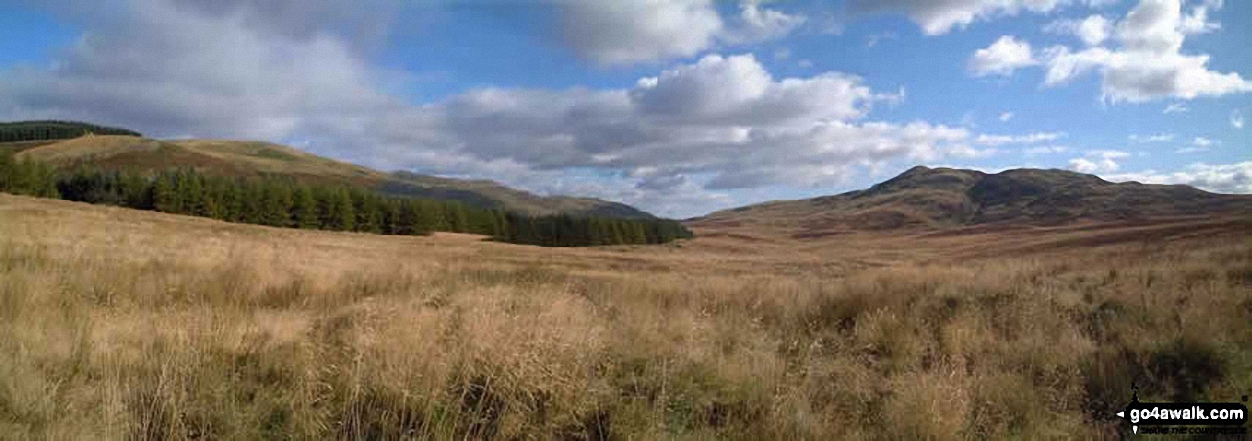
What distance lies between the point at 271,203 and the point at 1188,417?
9927cm

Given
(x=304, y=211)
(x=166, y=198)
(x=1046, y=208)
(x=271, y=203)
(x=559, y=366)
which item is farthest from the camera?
(x=1046, y=208)

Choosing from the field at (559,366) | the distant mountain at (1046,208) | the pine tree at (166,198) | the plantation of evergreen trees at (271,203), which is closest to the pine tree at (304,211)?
the plantation of evergreen trees at (271,203)

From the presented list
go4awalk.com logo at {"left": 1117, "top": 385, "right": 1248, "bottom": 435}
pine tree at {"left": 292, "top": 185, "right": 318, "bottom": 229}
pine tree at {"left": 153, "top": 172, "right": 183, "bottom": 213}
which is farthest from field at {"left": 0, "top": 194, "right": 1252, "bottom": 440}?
pine tree at {"left": 153, "top": 172, "right": 183, "bottom": 213}

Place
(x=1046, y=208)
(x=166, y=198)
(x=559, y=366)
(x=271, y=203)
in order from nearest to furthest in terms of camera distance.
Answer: (x=559, y=366), (x=166, y=198), (x=271, y=203), (x=1046, y=208)

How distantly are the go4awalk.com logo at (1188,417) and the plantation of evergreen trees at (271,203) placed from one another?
307ft

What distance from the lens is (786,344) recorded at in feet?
21.9

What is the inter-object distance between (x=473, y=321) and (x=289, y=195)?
96.9m

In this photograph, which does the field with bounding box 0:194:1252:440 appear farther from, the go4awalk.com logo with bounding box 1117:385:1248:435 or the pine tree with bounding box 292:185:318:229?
the pine tree with bounding box 292:185:318:229

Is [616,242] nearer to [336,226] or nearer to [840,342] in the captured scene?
[336,226]

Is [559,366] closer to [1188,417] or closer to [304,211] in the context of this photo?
[1188,417]

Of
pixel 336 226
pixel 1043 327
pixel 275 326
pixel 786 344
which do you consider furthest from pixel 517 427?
pixel 336 226

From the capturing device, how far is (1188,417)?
4266mm

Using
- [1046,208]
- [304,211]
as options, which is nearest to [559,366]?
[304,211]

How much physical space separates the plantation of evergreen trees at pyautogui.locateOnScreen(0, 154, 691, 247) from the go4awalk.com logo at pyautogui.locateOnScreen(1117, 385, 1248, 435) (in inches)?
3681
